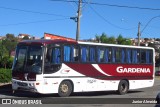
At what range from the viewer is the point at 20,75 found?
65.5 feet

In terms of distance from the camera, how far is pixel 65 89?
67.3ft

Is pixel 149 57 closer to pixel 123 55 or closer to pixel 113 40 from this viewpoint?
pixel 123 55

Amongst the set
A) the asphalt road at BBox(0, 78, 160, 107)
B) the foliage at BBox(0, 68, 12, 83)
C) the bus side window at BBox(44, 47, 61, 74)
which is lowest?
the asphalt road at BBox(0, 78, 160, 107)

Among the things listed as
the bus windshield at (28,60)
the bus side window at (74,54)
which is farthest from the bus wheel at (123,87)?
the bus windshield at (28,60)

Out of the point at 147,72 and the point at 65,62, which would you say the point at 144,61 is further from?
the point at 65,62

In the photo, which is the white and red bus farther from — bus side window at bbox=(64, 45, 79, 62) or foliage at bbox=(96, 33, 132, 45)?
foliage at bbox=(96, 33, 132, 45)

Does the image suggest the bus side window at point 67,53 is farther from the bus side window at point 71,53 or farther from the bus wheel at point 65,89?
the bus wheel at point 65,89

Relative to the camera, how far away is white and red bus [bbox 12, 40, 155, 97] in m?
19.6

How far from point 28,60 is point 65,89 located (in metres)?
2.34

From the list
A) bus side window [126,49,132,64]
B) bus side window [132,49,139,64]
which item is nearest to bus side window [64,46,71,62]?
bus side window [126,49,132,64]

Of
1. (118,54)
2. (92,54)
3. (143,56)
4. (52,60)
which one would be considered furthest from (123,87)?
(52,60)

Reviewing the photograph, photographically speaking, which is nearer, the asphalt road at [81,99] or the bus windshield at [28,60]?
the asphalt road at [81,99]

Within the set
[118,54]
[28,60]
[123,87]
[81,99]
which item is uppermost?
[118,54]

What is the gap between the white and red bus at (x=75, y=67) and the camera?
64.4 ft
